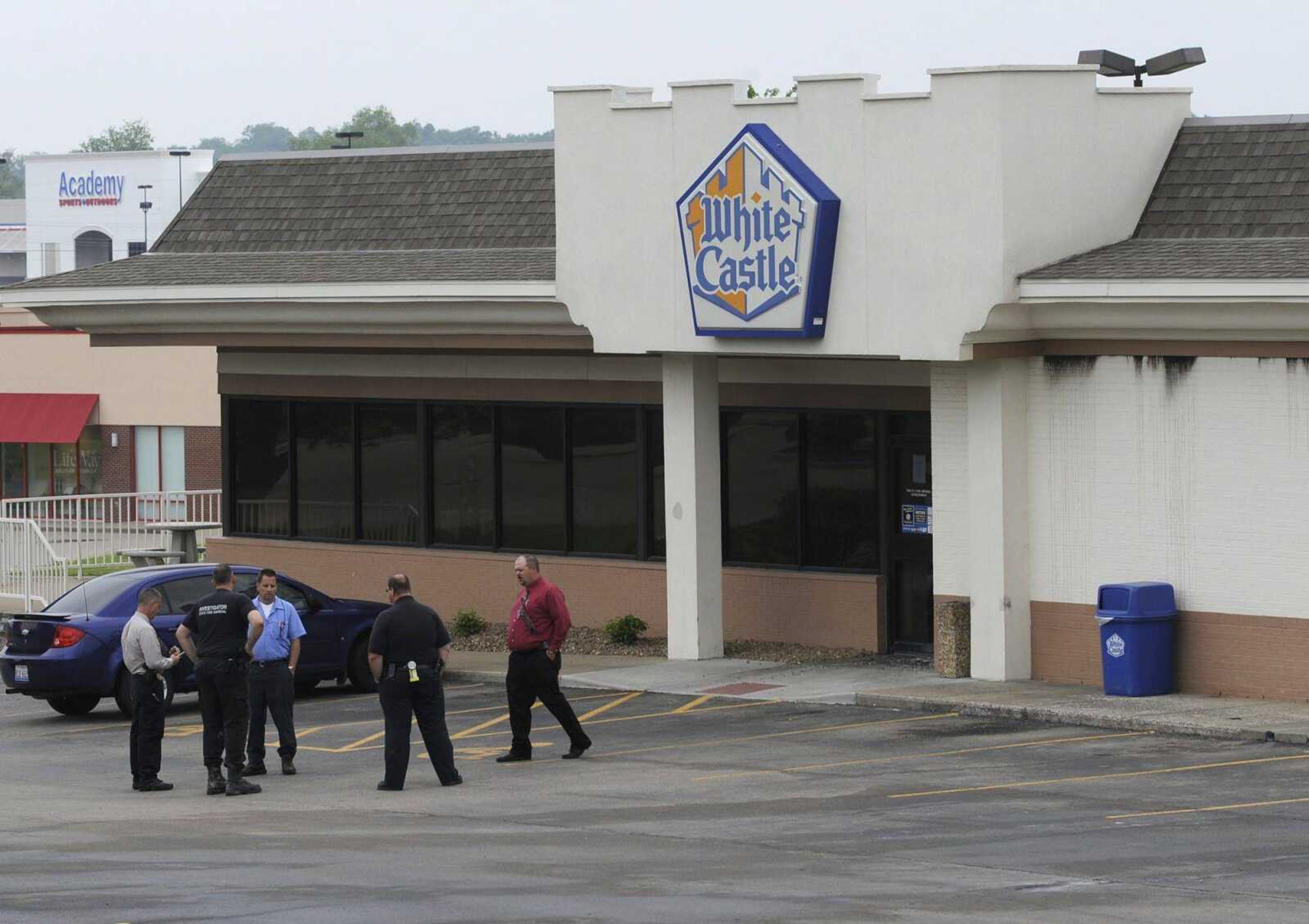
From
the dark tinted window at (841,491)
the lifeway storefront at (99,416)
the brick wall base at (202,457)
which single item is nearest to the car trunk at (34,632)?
the dark tinted window at (841,491)

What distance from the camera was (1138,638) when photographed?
20.8 meters

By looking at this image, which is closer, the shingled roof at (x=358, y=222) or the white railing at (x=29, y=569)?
the shingled roof at (x=358, y=222)

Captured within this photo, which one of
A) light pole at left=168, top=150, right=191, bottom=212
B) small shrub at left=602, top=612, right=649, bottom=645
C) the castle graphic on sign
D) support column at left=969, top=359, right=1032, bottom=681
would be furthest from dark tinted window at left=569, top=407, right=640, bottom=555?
light pole at left=168, top=150, right=191, bottom=212

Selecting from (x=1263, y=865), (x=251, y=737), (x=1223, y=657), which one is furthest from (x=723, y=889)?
(x=1223, y=657)

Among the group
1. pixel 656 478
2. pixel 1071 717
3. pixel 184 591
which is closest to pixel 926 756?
pixel 1071 717

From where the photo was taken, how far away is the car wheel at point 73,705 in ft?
75.4

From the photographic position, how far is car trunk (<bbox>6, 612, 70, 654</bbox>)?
72.6 ft

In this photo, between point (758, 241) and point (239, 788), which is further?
point (758, 241)

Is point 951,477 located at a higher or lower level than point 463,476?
lower

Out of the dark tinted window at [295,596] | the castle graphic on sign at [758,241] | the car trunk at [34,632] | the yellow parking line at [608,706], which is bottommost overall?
the yellow parking line at [608,706]

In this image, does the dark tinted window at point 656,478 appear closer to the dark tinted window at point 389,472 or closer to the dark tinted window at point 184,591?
the dark tinted window at point 389,472

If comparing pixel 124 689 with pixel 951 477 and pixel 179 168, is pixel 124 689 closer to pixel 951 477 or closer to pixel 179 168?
pixel 951 477

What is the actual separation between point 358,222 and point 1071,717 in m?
13.1

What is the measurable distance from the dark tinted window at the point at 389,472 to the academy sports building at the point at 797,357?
46 mm
